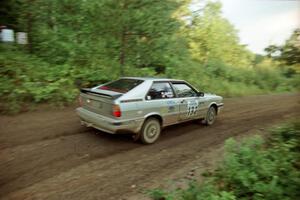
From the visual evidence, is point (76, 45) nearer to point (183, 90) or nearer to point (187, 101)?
point (183, 90)

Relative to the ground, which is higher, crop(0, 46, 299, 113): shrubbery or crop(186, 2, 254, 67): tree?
crop(186, 2, 254, 67): tree

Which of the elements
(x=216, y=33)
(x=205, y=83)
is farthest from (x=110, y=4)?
(x=216, y=33)

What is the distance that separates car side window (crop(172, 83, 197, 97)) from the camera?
21.6ft

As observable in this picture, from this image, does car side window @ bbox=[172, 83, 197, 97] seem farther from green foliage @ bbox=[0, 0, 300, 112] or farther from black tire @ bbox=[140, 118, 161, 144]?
green foliage @ bbox=[0, 0, 300, 112]

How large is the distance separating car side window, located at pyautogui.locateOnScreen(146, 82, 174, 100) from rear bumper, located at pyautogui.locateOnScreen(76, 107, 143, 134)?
71 cm

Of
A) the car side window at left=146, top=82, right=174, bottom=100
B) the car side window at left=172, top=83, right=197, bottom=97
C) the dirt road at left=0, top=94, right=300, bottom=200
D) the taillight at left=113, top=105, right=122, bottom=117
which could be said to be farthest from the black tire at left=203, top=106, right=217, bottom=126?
the taillight at left=113, top=105, right=122, bottom=117

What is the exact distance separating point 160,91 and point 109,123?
5.39ft

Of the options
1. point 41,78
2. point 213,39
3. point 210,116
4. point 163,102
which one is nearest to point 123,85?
point 163,102

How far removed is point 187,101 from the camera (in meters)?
6.71

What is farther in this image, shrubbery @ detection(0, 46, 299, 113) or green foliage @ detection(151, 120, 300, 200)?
shrubbery @ detection(0, 46, 299, 113)

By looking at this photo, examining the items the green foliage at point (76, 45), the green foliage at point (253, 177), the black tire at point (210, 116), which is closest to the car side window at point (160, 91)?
the black tire at point (210, 116)

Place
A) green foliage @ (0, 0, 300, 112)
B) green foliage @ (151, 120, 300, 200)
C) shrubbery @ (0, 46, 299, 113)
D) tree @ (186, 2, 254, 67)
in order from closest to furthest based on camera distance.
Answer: green foliage @ (151, 120, 300, 200), shrubbery @ (0, 46, 299, 113), green foliage @ (0, 0, 300, 112), tree @ (186, 2, 254, 67)

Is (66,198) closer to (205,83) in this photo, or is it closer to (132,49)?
(132,49)

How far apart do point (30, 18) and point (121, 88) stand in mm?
6694
